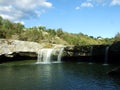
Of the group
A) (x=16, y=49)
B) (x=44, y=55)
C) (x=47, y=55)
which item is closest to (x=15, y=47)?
(x=16, y=49)

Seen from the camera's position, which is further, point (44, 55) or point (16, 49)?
point (44, 55)

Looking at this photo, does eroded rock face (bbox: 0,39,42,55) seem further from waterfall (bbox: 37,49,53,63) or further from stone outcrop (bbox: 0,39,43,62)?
waterfall (bbox: 37,49,53,63)

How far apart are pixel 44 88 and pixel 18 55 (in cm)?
3071

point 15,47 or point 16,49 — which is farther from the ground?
point 15,47

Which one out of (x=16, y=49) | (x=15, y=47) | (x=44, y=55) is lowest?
(x=44, y=55)

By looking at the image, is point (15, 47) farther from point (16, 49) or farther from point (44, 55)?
point (44, 55)

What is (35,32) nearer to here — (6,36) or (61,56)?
(6,36)

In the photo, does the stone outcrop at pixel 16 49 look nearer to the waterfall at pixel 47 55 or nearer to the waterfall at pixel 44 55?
the waterfall at pixel 44 55

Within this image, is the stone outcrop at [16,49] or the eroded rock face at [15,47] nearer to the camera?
the eroded rock face at [15,47]

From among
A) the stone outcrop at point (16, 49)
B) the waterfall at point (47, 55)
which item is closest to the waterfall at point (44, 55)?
the waterfall at point (47, 55)

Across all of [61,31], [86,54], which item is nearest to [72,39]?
[61,31]

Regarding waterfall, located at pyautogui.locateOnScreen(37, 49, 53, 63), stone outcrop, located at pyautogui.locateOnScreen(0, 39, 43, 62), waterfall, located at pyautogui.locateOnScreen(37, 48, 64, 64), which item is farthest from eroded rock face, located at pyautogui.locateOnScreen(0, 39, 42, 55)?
waterfall, located at pyautogui.locateOnScreen(37, 48, 64, 64)

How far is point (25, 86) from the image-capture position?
1010 inches

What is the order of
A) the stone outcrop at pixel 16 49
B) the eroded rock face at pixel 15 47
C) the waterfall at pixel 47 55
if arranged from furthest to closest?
1. the waterfall at pixel 47 55
2. the stone outcrop at pixel 16 49
3. the eroded rock face at pixel 15 47
